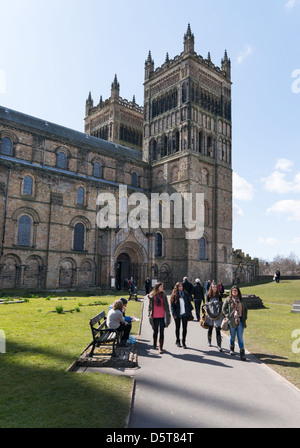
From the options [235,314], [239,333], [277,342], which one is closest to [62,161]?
[277,342]

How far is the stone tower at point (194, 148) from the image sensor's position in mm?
40469

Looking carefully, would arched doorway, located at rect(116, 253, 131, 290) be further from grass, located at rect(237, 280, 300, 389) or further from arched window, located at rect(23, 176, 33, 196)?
grass, located at rect(237, 280, 300, 389)

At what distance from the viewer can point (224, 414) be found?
5.02 metres

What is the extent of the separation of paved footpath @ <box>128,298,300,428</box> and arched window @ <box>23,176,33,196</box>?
83.0ft

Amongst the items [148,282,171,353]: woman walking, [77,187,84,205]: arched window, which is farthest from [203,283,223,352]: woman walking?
[77,187,84,205]: arched window

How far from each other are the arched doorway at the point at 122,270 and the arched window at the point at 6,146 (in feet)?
51.1

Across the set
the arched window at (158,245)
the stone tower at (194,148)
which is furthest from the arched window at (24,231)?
the stone tower at (194,148)

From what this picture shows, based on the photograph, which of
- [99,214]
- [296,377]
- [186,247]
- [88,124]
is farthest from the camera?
[88,124]

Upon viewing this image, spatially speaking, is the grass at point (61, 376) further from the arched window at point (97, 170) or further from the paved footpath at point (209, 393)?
the arched window at point (97, 170)

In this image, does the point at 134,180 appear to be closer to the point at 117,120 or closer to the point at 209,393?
the point at 117,120

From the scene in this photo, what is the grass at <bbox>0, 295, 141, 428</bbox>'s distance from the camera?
4625 millimetres
